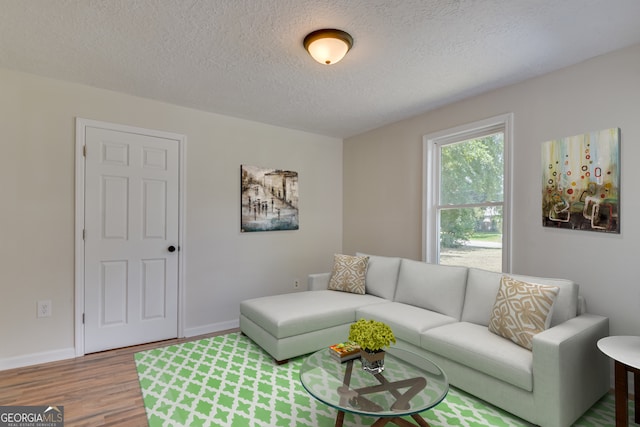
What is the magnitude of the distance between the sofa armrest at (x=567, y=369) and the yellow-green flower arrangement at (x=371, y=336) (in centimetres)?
86

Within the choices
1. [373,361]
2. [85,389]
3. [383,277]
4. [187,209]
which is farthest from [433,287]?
[85,389]

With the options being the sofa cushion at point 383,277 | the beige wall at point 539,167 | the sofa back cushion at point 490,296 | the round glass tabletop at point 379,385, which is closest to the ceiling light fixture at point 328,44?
the beige wall at point 539,167

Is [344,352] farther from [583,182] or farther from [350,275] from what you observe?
[583,182]

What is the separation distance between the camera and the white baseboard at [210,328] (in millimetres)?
3410

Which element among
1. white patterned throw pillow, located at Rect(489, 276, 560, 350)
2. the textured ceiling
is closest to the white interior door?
the textured ceiling

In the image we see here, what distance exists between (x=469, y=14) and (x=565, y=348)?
197 centimetres

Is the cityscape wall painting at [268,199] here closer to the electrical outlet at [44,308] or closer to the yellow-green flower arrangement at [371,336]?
the electrical outlet at [44,308]

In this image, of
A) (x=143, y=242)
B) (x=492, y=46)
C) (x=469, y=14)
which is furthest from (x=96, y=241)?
(x=492, y=46)

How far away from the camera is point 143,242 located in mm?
3178

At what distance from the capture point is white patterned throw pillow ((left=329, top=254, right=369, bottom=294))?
3.51 m

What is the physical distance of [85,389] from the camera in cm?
232

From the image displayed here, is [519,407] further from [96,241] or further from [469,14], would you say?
[96,241]

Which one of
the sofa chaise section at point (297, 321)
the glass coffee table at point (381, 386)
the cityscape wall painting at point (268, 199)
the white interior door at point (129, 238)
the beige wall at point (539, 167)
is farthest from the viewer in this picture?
the cityscape wall painting at point (268, 199)

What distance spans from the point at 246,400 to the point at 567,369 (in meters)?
1.96
